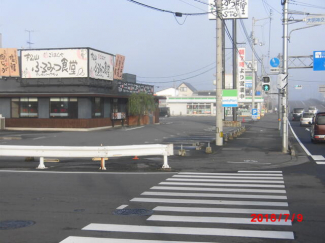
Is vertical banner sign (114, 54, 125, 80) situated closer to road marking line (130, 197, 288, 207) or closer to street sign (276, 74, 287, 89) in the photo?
street sign (276, 74, 287, 89)

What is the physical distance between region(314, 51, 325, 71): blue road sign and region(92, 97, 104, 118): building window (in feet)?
68.0

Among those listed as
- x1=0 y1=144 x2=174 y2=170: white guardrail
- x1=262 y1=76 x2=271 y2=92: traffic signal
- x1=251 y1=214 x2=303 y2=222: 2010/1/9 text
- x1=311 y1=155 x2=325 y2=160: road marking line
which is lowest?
x1=311 y1=155 x2=325 y2=160: road marking line

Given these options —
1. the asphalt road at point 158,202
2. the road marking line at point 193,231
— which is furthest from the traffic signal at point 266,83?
the road marking line at point 193,231

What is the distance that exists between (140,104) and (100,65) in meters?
8.24

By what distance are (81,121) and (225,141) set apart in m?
16.1

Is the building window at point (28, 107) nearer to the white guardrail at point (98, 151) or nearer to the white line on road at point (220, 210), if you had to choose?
the white guardrail at point (98, 151)

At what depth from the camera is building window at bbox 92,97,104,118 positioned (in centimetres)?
3894

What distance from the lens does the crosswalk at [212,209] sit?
6719 millimetres

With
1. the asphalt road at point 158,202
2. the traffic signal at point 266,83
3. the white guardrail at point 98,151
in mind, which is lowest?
the asphalt road at point 158,202

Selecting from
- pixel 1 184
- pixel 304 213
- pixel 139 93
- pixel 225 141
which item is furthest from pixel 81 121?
pixel 304 213

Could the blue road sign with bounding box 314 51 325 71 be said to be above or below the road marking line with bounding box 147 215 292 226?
above

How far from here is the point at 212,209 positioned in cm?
836

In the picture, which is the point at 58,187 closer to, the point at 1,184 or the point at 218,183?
the point at 1,184

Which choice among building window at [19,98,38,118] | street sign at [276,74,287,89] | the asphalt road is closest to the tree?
building window at [19,98,38,118]
